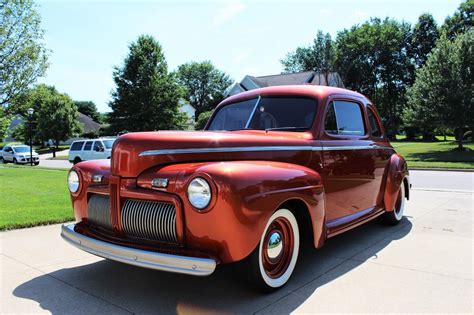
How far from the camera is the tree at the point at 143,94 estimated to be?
32.7m

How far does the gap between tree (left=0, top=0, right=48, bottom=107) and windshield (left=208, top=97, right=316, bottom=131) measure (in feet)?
49.2

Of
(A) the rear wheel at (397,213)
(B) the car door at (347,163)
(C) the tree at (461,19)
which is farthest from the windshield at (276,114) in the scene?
(C) the tree at (461,19)

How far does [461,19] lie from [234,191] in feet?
157

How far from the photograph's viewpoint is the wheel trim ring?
A: 3.16 meters

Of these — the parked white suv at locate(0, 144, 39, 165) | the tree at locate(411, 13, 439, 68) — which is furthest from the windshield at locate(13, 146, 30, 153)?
the tree at locate(411, 13, 439, 68)

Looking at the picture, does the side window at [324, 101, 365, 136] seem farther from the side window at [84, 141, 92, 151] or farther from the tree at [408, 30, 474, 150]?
the tree at [408, 30, 474, 150]

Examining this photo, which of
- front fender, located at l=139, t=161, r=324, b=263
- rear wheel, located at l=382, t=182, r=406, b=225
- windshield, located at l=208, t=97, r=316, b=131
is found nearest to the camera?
front fender, located at l=139, t=161, r=324, b=263

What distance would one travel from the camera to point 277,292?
3.22 m

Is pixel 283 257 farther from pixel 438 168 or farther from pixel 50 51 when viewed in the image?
pixel 50 51

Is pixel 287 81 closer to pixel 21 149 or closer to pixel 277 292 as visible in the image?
pixel 21 149

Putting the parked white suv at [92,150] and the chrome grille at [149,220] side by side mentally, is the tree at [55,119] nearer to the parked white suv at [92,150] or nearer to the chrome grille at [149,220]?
the parked white suv at [92,150]

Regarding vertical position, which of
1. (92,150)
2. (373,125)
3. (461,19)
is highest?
(461,19)

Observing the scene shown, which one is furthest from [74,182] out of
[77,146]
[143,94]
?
[143,94]

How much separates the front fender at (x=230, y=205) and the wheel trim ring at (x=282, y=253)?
0.29m
